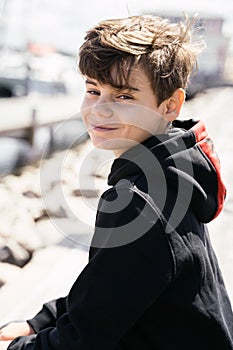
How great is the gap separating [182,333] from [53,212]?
3.10m

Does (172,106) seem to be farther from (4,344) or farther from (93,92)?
(4,344)

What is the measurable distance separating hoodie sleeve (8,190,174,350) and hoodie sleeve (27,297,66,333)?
0.31 meters

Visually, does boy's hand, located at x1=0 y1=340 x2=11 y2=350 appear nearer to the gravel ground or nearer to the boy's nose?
the boy's nose

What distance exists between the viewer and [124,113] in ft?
4.40

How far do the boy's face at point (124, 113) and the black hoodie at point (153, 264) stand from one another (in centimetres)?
4

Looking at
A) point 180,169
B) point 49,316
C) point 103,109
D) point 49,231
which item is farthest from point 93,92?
point 49,231

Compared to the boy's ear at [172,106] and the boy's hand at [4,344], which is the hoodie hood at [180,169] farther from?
the boy's hand at [4,344]

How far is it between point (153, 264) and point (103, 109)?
16.9 inches

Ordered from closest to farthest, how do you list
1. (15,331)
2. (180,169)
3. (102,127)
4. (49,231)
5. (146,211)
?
(146,211)
(180,169)
(102,127)
(15,331)
(49,231)

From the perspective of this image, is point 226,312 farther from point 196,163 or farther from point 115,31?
point 115,31

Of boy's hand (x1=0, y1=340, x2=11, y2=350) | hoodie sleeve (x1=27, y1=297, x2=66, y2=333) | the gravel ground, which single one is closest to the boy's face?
hoodie sleeve (x1=27, y1=297, x2=66, y2=333)

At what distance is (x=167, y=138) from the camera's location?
1331mm

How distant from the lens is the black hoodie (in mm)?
1168

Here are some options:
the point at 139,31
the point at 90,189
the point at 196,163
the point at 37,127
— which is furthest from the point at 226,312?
the point at 37,127
